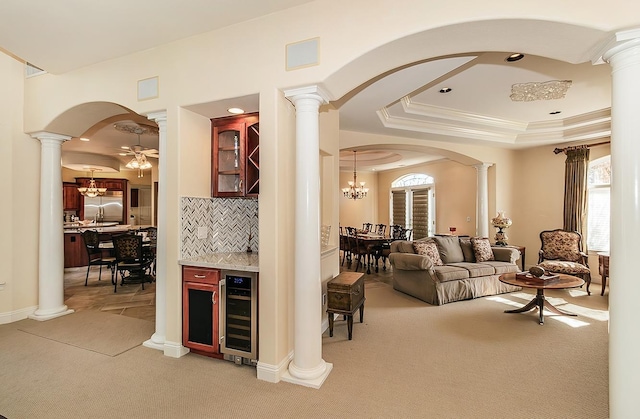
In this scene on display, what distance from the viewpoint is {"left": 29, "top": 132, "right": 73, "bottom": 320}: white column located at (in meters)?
4.30

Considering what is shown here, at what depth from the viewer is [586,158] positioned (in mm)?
6453

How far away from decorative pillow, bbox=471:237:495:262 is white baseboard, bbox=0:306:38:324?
707cm

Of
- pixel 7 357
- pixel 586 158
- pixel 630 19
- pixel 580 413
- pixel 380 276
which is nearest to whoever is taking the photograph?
pixel 630 19

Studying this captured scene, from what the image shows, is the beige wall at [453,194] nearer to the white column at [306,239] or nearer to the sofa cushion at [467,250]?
the sofa cushion at [467,250]

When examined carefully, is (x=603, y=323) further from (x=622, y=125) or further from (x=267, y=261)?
(x=267, y=261)

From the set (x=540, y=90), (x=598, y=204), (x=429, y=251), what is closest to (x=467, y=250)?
(x=429, y=251)

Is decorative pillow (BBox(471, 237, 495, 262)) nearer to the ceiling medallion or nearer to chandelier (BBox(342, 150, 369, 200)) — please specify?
the ceiling medallion

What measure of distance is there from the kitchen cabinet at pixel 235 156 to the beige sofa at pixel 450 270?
3.15 metres

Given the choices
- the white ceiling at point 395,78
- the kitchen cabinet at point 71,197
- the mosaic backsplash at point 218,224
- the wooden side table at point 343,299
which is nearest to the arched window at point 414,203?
the white ceiling at point 395,78

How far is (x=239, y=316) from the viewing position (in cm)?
301

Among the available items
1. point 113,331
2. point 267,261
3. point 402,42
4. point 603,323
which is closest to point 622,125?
point 402,42

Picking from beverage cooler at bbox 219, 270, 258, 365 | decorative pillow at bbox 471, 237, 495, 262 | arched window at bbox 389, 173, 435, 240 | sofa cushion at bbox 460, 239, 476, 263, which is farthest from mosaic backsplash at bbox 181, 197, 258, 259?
arched window at bbox 389, 173, 435, 240

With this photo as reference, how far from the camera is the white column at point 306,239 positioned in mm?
2719

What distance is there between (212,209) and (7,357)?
242 centimetres
